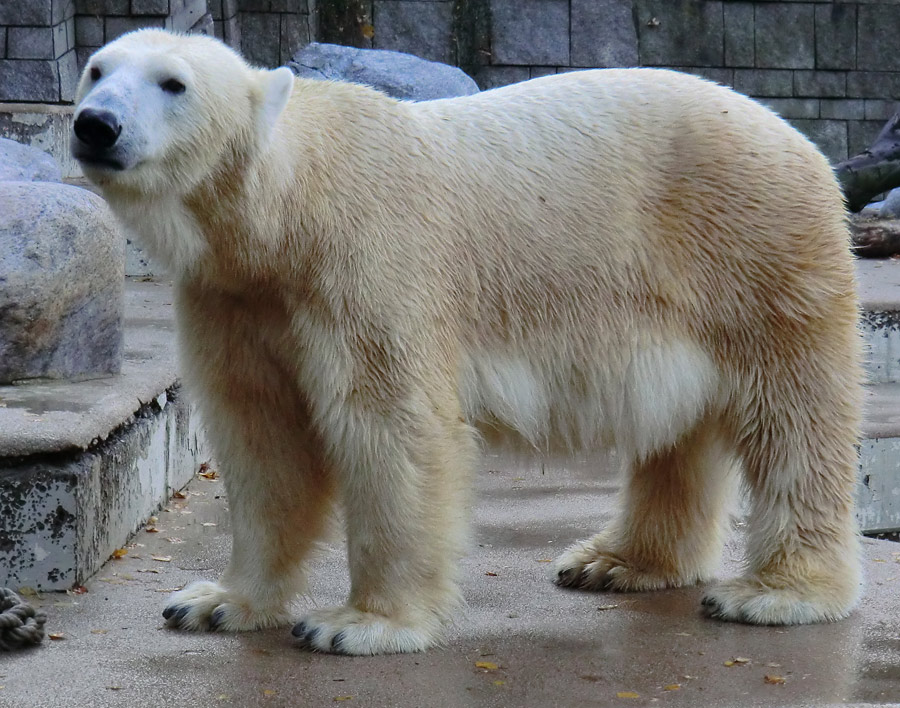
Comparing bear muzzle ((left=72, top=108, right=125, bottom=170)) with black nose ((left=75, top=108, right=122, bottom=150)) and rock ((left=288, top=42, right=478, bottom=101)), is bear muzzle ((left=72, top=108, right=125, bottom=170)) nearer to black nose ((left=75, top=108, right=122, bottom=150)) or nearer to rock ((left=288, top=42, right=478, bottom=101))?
black nose ((left=75, top=108, right=122, bottom=150))

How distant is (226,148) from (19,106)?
589cm

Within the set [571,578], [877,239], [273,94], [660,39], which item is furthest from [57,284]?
[660,39]

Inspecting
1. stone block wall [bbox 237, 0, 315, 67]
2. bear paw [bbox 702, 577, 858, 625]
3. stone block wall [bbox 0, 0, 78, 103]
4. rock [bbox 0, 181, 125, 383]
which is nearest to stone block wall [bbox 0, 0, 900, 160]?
stone block wall [bbox 237, 0, 315, 67]

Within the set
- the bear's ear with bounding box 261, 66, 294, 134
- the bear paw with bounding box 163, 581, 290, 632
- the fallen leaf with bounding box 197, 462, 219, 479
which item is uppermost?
the bear's ear with bounding box 261, 66, 294, 134

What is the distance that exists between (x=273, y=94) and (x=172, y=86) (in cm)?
23

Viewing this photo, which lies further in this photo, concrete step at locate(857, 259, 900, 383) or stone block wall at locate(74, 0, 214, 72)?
stone block wall at locate(74, 0, 214, 72)

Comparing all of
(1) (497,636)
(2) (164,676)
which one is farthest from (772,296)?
(2) (164,676)

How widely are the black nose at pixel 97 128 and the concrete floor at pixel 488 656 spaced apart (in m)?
1.11

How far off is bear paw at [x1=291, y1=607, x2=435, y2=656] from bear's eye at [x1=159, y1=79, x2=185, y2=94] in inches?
47.6

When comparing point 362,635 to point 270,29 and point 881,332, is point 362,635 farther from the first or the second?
point 270,29

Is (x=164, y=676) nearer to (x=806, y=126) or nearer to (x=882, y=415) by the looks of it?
(x=882, y=415)

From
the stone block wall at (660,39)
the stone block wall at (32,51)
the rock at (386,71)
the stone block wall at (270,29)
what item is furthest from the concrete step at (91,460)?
the stone block wall at (660,39)

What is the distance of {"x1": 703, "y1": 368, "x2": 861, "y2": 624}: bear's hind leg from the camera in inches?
129

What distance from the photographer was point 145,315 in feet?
19.8
